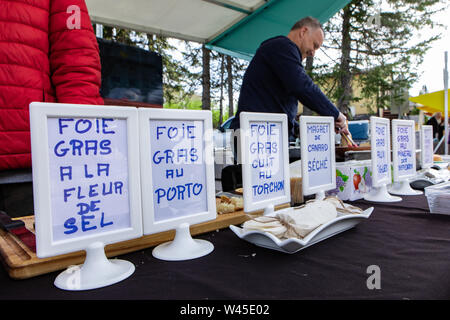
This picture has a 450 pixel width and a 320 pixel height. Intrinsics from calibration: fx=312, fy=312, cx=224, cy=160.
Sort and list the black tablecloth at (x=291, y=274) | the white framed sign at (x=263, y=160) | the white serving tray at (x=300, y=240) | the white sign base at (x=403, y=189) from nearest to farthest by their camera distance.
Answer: the black tablecloth at (x=291, y=274)
the white serving tray at (x=300, y=240)
the white framed sign at (x=263, y=160)
the white sign base at (x=403, y=189)

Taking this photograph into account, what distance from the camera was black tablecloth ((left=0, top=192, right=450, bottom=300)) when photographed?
0.47 metres

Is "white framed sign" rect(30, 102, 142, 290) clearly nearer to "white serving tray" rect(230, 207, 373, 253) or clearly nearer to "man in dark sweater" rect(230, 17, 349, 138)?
"white serving tray" rect(230, 207, 373, 253)

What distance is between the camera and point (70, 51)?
1149 mm

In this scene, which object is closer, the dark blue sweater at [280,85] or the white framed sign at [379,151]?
the white framed sign at [379,151]

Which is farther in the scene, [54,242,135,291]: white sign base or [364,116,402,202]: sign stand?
[364,116,402,202]: sign stand

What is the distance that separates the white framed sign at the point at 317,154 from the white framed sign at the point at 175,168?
36 centimetres

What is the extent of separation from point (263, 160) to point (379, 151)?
618mm

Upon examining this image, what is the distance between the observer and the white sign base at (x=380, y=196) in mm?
1157

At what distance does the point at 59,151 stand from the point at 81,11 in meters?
0.91

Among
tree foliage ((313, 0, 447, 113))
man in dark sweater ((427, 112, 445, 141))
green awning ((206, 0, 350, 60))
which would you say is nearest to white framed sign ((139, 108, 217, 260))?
green awning ((206, 0, 350, 60))

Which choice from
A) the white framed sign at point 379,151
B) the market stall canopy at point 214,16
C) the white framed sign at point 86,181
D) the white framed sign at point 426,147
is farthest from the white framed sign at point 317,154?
the market stall canopy at point 214,16

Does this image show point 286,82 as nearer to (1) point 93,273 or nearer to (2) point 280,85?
(2) point 280,85

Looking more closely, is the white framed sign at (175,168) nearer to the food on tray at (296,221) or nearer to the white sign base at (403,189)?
the food on tray at (296,221)
